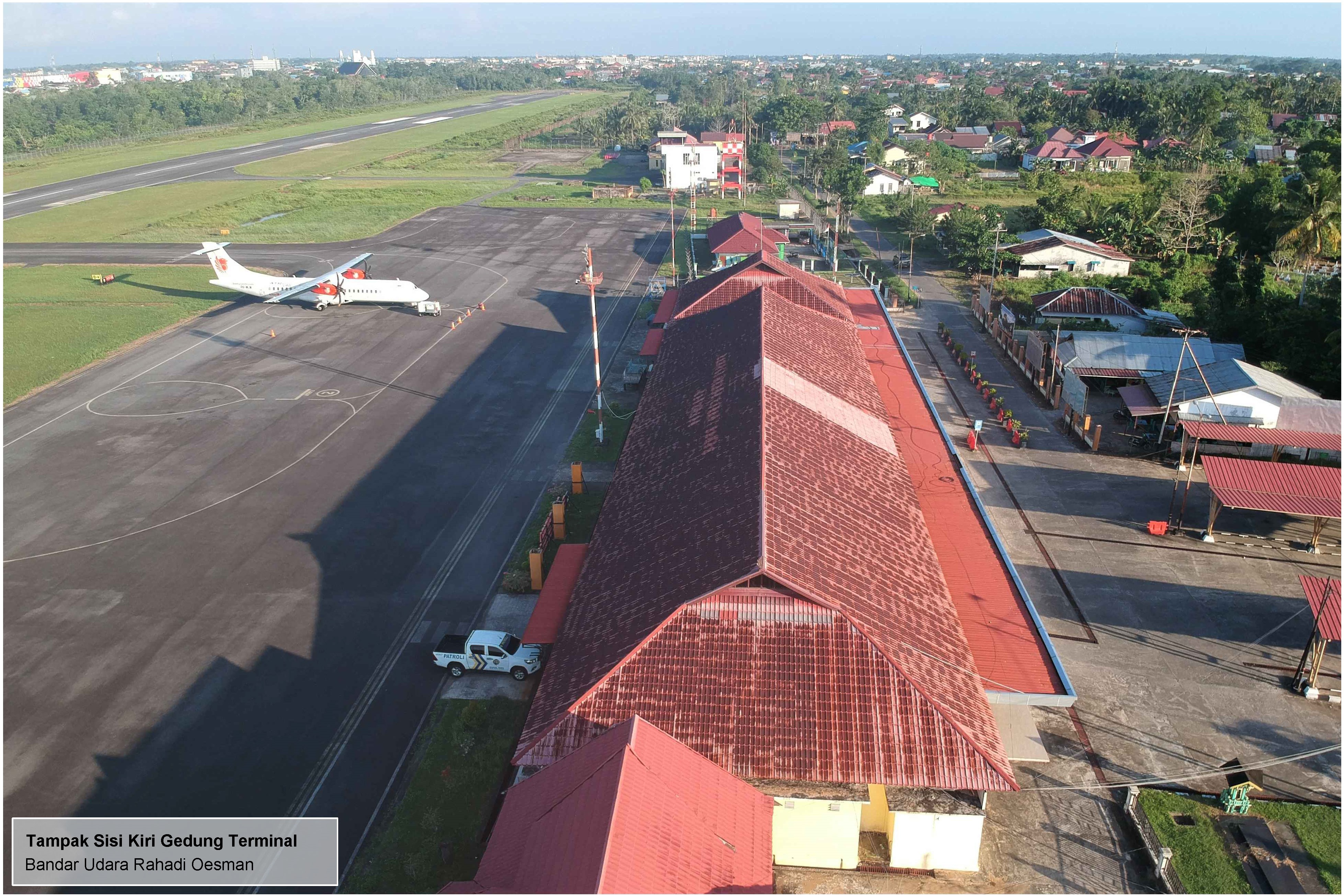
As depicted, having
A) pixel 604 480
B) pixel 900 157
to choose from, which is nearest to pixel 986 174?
pixel 900 157

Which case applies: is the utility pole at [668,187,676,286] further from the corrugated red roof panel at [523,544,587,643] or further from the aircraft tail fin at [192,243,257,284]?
the corrugated red roof panel at [523,544,587,643]

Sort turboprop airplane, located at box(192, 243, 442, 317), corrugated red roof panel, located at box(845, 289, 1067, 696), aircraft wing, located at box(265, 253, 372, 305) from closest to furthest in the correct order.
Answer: corrugated red roof panel, located at box(845, 289, 1067, 696), aircraft wing, located at box(265, 253, 372, 305), turboprop airplane, located at box(192, 243, 442, 317)

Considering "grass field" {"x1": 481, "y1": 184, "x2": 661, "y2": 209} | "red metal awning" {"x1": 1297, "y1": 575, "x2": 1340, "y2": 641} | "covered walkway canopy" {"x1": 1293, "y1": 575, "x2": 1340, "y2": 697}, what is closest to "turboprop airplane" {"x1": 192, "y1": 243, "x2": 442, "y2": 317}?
"grass field" {"x1": 481, "y1": 184, "x2": 661, "y2": 209}

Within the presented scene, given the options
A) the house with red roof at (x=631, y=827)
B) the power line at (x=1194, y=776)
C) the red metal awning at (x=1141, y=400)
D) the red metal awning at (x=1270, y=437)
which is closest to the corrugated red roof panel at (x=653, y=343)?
the red metal awning at (x=1141, y=400)

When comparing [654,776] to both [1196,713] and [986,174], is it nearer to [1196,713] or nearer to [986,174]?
[1196,713]

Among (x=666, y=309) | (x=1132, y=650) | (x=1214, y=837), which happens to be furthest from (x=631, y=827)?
(x=666, y=309)

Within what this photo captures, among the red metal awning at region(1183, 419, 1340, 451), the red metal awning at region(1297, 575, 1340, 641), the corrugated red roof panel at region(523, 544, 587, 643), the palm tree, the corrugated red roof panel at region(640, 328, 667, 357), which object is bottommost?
the corrugated red roof panel at region(523, 544, 587, 643)
